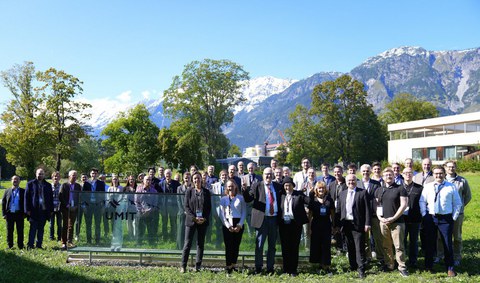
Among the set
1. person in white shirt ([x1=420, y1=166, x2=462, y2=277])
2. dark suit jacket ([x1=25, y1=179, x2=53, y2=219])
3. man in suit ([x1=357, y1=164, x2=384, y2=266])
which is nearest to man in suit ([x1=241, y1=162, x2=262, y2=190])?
man in suit ([x1=357, y1=164, x2=384, y2=266])

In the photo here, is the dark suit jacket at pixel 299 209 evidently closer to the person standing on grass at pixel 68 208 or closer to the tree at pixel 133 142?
the person standing on grass at pixel 68 208

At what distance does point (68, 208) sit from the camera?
1043cm

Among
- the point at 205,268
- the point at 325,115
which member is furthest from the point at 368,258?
the point at 325,115

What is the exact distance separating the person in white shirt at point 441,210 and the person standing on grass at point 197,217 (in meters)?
4.14

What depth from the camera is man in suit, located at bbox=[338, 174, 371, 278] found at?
7.75 metres

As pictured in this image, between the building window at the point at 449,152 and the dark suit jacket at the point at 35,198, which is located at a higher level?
the building window at the point at 449,152

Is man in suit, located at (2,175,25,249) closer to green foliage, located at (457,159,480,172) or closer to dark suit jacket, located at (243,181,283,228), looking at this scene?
dark suit jacket, located at (243,181,283,228)

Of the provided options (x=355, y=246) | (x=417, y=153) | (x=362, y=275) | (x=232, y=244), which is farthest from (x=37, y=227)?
(x=417, y=153)

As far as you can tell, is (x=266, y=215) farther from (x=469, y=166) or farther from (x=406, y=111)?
(x=406, y=111)

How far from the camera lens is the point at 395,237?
7809 millimetres

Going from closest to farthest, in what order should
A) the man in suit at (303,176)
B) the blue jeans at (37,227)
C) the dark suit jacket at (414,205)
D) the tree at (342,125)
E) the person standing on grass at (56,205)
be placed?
the dark suit jacket at (414,205)
the man in suit at (303,176)
the blue jeans at (37,227)
the person standing on grass at (56,205)
the tree at (342,125)

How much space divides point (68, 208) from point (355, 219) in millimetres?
6806

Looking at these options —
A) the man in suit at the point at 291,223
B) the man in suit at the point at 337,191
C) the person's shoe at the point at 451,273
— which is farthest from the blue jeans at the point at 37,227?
the person's shoe at the point at 451,273

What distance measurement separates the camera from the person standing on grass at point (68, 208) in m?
10.1
